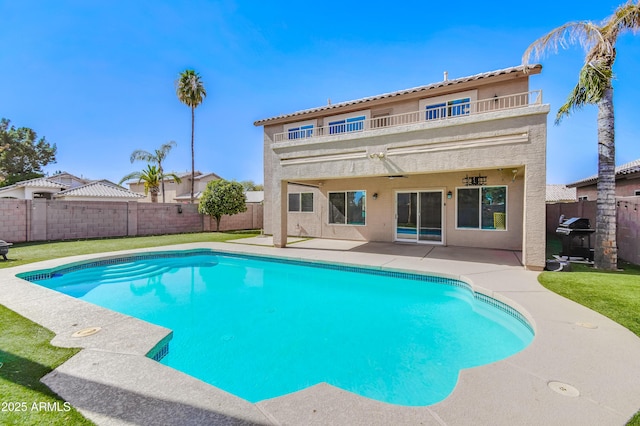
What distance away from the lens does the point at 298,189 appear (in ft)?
58.2

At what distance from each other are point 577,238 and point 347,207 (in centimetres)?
941

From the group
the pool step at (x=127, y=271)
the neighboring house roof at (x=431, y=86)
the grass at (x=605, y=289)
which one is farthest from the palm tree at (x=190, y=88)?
the grass at (x=605, y=289)

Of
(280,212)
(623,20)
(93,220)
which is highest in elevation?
(623,20)

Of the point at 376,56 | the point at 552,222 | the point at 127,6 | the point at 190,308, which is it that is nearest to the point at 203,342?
the point at 190,308

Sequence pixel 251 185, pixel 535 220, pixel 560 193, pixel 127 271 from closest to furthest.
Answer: pixel 535 220, pixel 127 271, pixel 560 193, pixel 251 185

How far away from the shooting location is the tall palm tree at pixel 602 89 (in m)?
8.30

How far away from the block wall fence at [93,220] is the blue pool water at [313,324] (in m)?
8.40

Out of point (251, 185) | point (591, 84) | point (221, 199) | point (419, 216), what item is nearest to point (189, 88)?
point (221, 199)

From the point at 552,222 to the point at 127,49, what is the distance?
965 inches

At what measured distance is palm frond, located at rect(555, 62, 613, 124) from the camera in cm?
827

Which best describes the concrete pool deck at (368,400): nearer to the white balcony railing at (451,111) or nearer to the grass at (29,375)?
the grass at (29,375)

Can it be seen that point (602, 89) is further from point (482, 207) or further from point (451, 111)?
point (482, 207)

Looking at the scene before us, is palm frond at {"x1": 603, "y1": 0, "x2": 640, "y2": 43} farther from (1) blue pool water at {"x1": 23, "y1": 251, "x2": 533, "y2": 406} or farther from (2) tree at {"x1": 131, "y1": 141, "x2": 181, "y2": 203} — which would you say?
(2) tree at {"x1": 131, "y1": 141, "x2": 181, "y2": 203}

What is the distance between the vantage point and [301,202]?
17.8 metres
